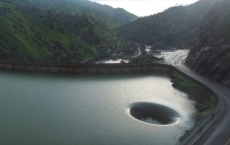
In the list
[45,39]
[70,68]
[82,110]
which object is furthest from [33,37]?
[82,110]

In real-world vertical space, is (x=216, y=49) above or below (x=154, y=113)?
above

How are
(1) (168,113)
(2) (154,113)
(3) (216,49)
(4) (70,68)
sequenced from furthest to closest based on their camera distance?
(4) (70,68) < (3) (216,49) < (1) (168,113) < (2) (154,113)

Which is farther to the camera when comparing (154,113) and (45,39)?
(45,39)

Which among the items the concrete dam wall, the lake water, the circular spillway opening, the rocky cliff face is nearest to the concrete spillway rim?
the circular spillway opening

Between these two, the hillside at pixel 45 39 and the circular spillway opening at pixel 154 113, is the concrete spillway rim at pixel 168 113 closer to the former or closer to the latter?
the circular spillway opening at pixel 154 113

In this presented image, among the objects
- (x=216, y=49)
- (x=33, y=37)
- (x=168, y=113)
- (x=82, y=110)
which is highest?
(x=33, y=37)

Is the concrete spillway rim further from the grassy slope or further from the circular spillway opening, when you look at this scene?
the grassy slope

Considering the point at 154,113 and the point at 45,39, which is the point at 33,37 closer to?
the point at 45,39

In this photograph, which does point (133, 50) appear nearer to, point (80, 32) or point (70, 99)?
point (80, 32)
